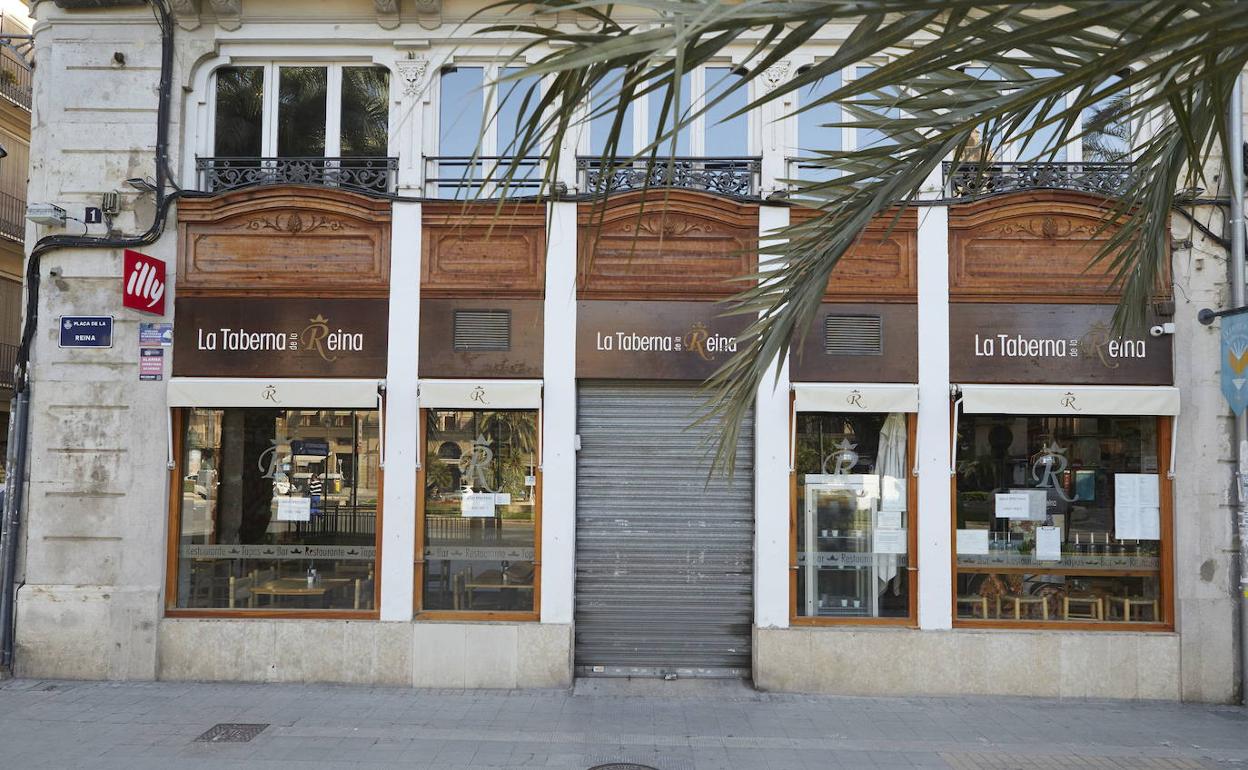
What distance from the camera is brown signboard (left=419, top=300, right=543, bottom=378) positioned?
29.0ft

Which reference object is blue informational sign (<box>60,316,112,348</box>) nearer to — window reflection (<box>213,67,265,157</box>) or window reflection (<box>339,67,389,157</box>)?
window reflection (<box>213,67,265,157</box>)

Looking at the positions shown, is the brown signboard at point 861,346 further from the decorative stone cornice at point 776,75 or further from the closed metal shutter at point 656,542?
the decorative stone cornice at point 776,75

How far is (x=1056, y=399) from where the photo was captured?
28.2 feet

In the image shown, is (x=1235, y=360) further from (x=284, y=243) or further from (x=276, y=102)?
(x=276, y=102)

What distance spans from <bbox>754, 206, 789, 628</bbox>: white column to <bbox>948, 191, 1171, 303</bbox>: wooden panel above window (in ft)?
5.85

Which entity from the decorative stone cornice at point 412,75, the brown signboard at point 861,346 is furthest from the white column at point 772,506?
the decorative stone cornice at point 412,75

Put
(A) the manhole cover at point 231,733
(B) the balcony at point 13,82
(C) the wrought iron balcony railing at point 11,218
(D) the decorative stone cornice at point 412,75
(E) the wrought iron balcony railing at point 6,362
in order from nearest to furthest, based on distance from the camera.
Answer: (A) the manhole cover at point 231,733 → (D) the decorative stone cornice at point 412,75 → (C) the wrought iron balcony railing at point 11,218 → (B) the balcony at point 13,82 → (E) the wrought iron balcony railing at point 6,362

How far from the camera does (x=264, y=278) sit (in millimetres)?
8914

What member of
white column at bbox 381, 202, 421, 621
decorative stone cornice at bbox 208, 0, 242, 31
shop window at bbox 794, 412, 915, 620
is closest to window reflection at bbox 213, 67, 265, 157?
decorative stone cornice at bbox 208, 0, 242, 31

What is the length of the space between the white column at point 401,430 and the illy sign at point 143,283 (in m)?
2.21

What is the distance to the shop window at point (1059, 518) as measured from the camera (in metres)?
8.78

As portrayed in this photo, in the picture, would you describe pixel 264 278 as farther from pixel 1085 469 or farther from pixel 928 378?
pixel 1085 469

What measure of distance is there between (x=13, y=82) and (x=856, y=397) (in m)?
18.3

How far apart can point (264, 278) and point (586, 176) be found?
3.28 metres
